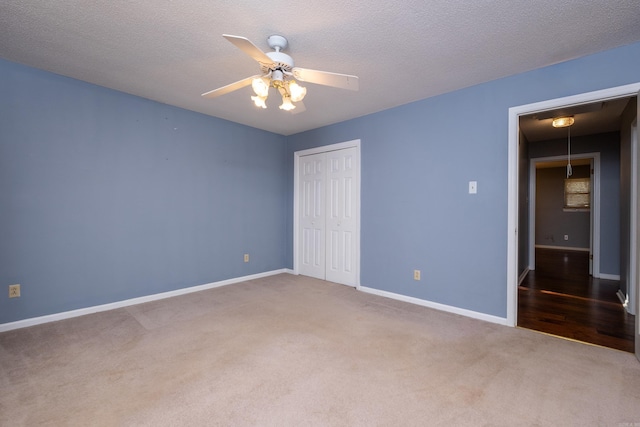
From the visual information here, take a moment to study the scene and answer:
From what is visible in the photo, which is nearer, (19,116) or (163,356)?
(163,356)

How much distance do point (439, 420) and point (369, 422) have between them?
1.24ft

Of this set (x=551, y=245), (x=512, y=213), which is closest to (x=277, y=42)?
(x=512, y=213)

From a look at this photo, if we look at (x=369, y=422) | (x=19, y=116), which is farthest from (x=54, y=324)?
(x=369, y=422)

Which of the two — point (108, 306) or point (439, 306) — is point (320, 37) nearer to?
point (439, 306)

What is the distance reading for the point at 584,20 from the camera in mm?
1937

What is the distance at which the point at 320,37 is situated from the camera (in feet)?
6.96

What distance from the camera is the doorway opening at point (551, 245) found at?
8.53ft

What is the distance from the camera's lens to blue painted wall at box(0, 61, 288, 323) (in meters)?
2.64

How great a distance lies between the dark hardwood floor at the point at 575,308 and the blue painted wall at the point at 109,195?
150 inches

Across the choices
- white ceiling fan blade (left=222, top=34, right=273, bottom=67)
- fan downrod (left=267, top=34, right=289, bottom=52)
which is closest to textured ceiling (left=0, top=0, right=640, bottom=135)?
fan downrod (left=267, top=34, right=289, bottom=52)

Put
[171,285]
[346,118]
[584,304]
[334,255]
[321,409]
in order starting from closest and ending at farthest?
[321,409]
[584,304]
[171,285]
[346,118]
[334,255]

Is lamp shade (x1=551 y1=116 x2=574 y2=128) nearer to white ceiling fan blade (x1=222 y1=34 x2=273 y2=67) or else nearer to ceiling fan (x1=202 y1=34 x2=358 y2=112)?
ceiling fan (x1=202 y1=34 x2=358 y2=112)

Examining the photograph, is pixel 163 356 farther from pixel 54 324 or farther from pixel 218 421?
pixel 54 324

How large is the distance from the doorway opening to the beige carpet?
0.78m
